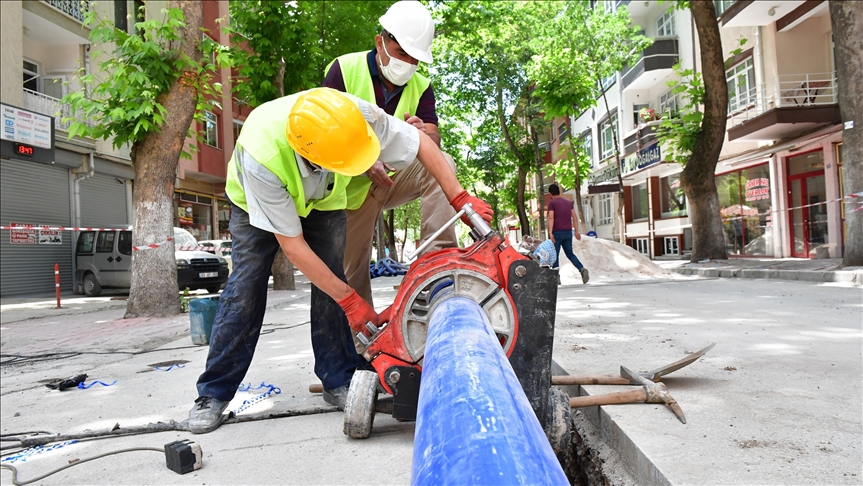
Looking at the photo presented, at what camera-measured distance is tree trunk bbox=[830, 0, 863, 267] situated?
959 cm

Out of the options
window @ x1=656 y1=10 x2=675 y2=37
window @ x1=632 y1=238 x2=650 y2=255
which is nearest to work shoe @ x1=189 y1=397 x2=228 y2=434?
window @ x1=656 y1=10 x2=675 y2=37

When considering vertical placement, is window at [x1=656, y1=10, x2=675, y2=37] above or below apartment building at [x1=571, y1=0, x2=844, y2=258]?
above

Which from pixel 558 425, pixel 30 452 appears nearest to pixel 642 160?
pixel 558 425

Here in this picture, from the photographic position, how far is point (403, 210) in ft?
133

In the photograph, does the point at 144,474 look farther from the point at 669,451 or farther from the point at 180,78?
the point at 180,78

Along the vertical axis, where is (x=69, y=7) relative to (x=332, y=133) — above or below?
above

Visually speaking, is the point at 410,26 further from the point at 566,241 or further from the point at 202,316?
the point at 566,241

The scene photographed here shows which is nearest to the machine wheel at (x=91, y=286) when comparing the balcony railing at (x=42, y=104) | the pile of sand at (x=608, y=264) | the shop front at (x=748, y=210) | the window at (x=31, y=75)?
the balcony railing at (x=42, y=104)

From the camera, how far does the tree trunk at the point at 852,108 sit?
Answer: 9594 millimetres

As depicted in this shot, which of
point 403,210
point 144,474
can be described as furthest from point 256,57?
point 403,210

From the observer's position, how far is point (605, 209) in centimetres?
3450

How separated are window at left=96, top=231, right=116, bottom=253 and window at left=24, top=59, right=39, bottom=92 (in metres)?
5.43

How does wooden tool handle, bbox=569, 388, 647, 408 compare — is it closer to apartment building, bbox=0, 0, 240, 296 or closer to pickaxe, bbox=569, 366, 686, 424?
pickaxe, bbox=569, 366, 686, 424

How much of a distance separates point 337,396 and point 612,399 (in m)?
1.37
